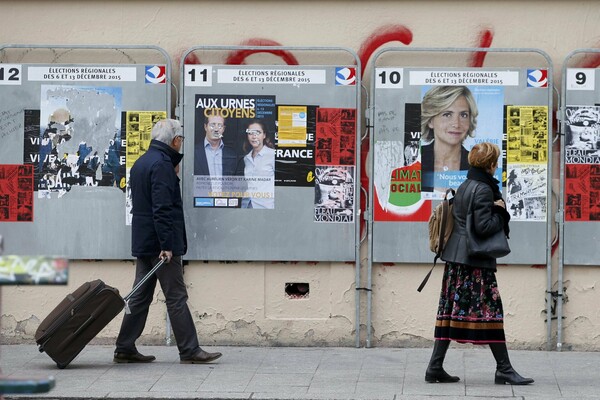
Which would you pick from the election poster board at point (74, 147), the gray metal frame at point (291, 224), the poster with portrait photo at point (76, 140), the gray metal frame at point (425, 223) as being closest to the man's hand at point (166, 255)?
the gray metal frame at point (291, 224)

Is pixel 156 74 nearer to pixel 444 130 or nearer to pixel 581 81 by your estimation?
pixel 444 130

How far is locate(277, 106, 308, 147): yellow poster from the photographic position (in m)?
9.57

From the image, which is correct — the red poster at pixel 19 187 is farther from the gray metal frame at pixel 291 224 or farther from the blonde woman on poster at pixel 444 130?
the blonde woman on poster at pixel 444 130

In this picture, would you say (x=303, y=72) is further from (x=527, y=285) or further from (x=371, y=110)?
(x=527, y=285)

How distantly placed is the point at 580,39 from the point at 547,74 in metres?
0.41

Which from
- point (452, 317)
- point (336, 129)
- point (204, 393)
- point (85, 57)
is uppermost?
point (85, 57)

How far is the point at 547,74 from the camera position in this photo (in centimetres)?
941

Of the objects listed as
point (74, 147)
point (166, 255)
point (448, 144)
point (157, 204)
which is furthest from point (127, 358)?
point (448, 144)

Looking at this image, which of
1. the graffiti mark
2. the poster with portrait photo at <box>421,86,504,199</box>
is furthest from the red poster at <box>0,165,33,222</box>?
the graffiti mark

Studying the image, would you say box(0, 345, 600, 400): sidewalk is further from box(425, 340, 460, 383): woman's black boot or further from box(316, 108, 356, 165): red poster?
box(316, 108, 356, 165): red poster

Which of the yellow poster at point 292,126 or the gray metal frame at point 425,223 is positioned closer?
the gray metal frame at point 425,223

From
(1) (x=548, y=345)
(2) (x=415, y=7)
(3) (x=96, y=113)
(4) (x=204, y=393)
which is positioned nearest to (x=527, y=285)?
(1) (x=548, y=345)

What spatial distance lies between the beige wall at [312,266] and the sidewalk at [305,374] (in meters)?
0.21

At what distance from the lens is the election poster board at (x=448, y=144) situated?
9.44m
